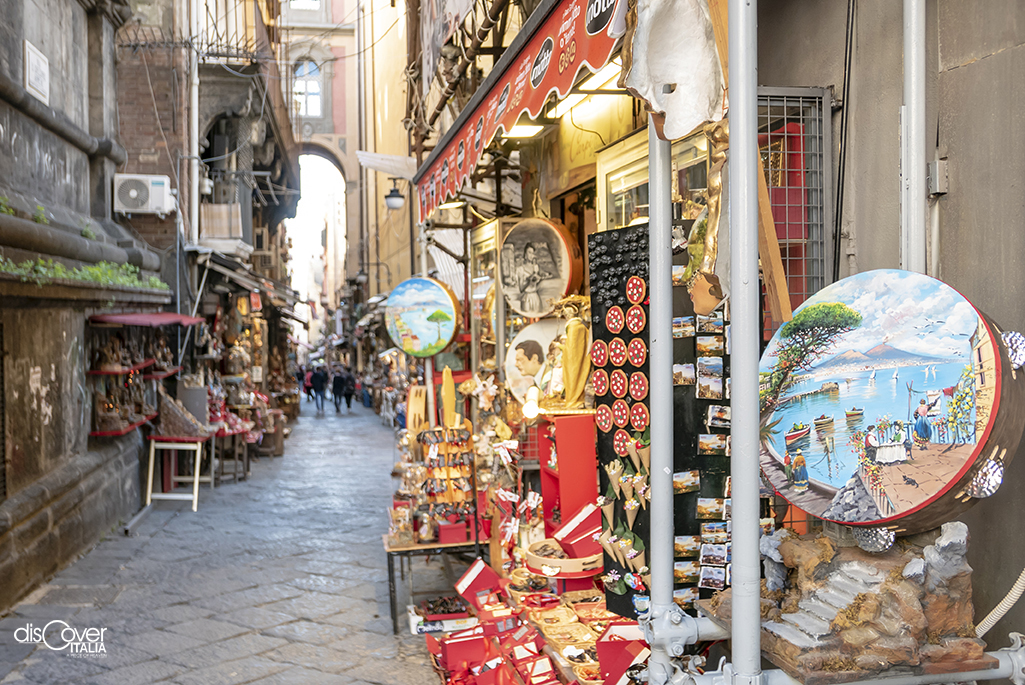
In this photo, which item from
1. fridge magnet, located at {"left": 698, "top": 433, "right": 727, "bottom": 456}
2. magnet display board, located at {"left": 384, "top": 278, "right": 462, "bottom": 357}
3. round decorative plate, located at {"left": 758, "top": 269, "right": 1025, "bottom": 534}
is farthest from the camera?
magnet display board, located at {"left": 384, "top": 278, "right": 462, "bottom": 357}

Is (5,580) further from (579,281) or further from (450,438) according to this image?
(579,281)

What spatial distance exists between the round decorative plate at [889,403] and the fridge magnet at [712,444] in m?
0.77

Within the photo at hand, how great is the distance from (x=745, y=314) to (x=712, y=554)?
1329 millimetres

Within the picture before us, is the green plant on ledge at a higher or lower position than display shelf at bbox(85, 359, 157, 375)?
higher

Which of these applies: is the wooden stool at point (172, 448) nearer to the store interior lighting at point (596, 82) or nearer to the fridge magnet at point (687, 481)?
the store interior lighting at point (596, 82)

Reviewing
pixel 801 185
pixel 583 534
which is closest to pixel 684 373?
pixel 801 185

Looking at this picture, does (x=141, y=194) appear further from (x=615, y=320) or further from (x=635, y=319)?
(x=635, y=319)

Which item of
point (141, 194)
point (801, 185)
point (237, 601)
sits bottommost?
point (237, 601)

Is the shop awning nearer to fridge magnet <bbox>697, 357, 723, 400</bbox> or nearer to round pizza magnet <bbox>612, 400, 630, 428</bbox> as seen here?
fridge magnet <bbox>697, 357, 723, 400</bbox>

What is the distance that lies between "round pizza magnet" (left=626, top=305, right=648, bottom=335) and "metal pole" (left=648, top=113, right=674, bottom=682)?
893 millimetres

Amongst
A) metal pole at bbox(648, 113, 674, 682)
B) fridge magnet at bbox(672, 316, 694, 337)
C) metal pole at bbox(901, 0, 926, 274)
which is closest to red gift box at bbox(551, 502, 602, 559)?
fridge magnet at bbox(672, 316, 694, 337)

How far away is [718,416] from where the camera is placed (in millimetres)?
2836

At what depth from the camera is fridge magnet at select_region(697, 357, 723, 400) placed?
2.84 metres

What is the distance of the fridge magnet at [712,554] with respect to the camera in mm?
2830
